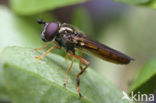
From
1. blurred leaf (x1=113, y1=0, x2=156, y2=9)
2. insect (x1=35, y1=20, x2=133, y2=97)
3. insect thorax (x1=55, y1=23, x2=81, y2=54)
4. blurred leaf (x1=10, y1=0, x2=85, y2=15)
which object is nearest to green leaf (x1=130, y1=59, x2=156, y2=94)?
insect (x1=35, y1=20, x2=133, y2=97)

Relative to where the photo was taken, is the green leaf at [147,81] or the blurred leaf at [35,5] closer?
the green leaf at [147,81]

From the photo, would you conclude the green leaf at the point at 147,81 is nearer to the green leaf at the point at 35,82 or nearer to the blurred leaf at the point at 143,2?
the green leaf at the point at 35,82

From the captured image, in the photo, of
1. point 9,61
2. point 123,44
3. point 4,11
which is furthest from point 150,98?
point 4,11

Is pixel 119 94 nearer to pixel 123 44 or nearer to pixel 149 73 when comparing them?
pixel 149 73

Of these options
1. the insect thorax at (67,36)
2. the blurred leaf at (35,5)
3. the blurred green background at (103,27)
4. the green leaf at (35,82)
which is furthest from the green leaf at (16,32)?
the green leaf at (35,82)

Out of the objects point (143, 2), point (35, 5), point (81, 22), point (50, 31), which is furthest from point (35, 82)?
point (81, 22)

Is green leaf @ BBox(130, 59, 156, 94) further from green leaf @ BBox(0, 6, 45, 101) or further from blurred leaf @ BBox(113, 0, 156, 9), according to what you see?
green leaf @ BBox(0, 6, 45, 101)
